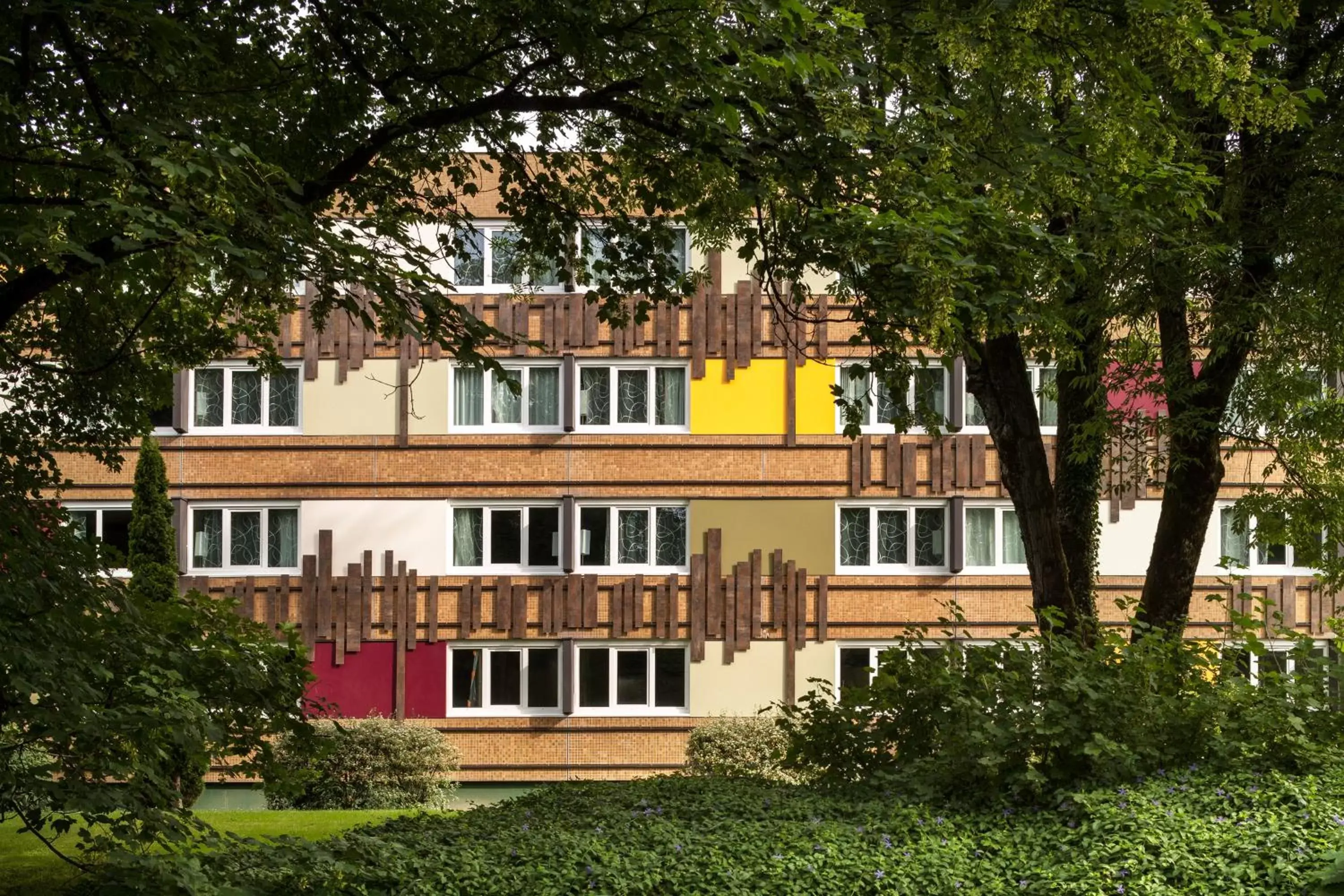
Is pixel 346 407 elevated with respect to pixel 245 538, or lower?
elevated

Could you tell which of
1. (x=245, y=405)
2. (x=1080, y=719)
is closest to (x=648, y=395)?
(x=245, y=405)

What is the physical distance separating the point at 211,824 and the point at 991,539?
14.2 metres

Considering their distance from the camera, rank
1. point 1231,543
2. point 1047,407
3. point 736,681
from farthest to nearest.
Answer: point 1047,407
point 1231,543
point 736,681

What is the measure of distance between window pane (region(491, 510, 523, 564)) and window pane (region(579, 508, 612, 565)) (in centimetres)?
105

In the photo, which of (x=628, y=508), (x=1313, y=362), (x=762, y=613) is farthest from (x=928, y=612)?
(x=1313, y=362)

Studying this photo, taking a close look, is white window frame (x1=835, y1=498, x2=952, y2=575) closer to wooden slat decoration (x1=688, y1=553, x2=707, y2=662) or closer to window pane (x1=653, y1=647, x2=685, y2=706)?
wooden slat decoration (x1=688, y1=553, x2=707, y2=662)

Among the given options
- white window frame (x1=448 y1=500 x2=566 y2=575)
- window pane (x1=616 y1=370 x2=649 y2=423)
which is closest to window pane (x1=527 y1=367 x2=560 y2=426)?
window pane (x1=616 y1=370 x2=649 y2=423)

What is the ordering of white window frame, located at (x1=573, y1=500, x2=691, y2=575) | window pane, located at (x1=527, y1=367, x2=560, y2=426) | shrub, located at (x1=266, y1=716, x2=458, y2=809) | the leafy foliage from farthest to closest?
window pane, located at (x1=527, y1=367, x2=560, y2=426)
white window frame, located at (x1=573, y1=500, x2=691, y2=575)
shrub, located at (x1=266, y1=716, x2=458, y2=809)
the leafy foliage

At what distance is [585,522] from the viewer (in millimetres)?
23266

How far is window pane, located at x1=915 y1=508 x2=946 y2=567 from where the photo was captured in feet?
76.6

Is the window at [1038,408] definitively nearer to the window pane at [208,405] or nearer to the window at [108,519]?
the window pane at [208,405]

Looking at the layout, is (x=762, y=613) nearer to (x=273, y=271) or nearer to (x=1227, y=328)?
(x=1227, y=328)

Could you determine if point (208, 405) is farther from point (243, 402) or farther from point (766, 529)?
point (766, 529)

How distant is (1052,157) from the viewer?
834 cm
